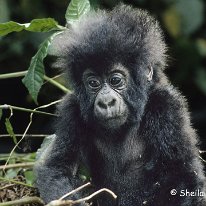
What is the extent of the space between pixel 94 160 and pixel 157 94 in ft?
2.07

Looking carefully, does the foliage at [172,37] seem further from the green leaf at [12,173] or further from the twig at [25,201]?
the twig at [25,201]

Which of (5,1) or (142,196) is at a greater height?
(5,1)

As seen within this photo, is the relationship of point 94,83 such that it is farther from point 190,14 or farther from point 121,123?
point 190,14

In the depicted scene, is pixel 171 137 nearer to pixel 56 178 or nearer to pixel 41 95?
pixel 56 178

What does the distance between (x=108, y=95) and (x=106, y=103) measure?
0.22 ft

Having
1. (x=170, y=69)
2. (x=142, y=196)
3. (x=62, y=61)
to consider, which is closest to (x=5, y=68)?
(x=170, y=69)

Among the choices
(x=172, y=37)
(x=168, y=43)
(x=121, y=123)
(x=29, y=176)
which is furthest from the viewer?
(x=168, y=43)

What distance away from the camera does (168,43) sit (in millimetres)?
7750

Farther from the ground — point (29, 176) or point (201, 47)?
point (201, 47)

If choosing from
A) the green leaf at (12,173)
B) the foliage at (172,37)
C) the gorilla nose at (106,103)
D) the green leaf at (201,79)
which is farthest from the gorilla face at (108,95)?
the green leaf at (201,79)

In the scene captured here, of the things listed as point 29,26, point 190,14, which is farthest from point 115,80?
point 190,14

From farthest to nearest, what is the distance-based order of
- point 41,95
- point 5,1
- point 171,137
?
point 41,95 → point 5,1 → point 171,137

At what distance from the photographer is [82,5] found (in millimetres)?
5453

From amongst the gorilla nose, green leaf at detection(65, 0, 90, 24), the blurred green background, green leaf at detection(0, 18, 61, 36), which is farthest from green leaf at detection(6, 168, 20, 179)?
the blurred green background
